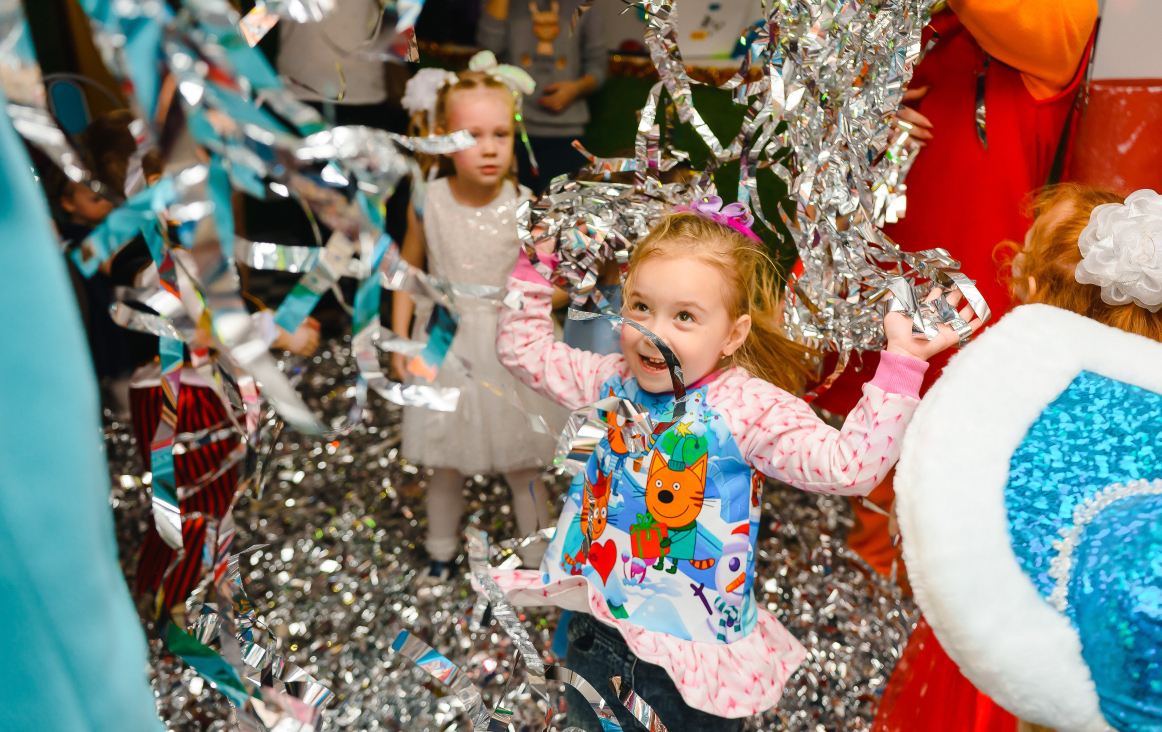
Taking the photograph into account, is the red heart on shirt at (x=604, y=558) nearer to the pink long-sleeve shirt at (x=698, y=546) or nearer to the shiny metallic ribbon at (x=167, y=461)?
the pink long-sleeve shirt at (x=698, y=546)

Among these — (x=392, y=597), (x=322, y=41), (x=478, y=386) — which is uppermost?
(x=322, y=41)

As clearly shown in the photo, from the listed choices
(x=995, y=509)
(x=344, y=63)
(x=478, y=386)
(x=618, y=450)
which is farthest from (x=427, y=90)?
(x=995, y=509)

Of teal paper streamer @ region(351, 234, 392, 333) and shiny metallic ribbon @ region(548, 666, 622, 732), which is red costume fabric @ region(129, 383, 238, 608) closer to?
shiny metallic ribbon @ region(548, 666, 622, 732)

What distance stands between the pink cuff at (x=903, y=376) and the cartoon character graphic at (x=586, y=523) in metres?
0.32

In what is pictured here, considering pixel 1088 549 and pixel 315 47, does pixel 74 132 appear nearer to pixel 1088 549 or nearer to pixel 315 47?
pixel 315 47

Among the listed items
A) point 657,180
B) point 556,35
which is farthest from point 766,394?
point 556,35

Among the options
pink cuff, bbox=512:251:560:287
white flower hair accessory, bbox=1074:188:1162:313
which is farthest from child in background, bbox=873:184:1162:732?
pink cuff, bbox=512:251:560:287

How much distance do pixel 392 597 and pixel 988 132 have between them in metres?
1.19

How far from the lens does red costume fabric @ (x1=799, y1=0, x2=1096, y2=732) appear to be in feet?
3.73

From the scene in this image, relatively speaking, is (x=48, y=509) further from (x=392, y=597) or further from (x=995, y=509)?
(x=392, y=597)

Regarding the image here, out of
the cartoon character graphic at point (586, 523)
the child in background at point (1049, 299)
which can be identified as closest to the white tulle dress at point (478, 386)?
the cartoon character graphic at point (586, 523)

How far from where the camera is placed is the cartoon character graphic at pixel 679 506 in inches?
34.4

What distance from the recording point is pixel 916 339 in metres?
0.77

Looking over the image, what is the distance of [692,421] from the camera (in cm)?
88
